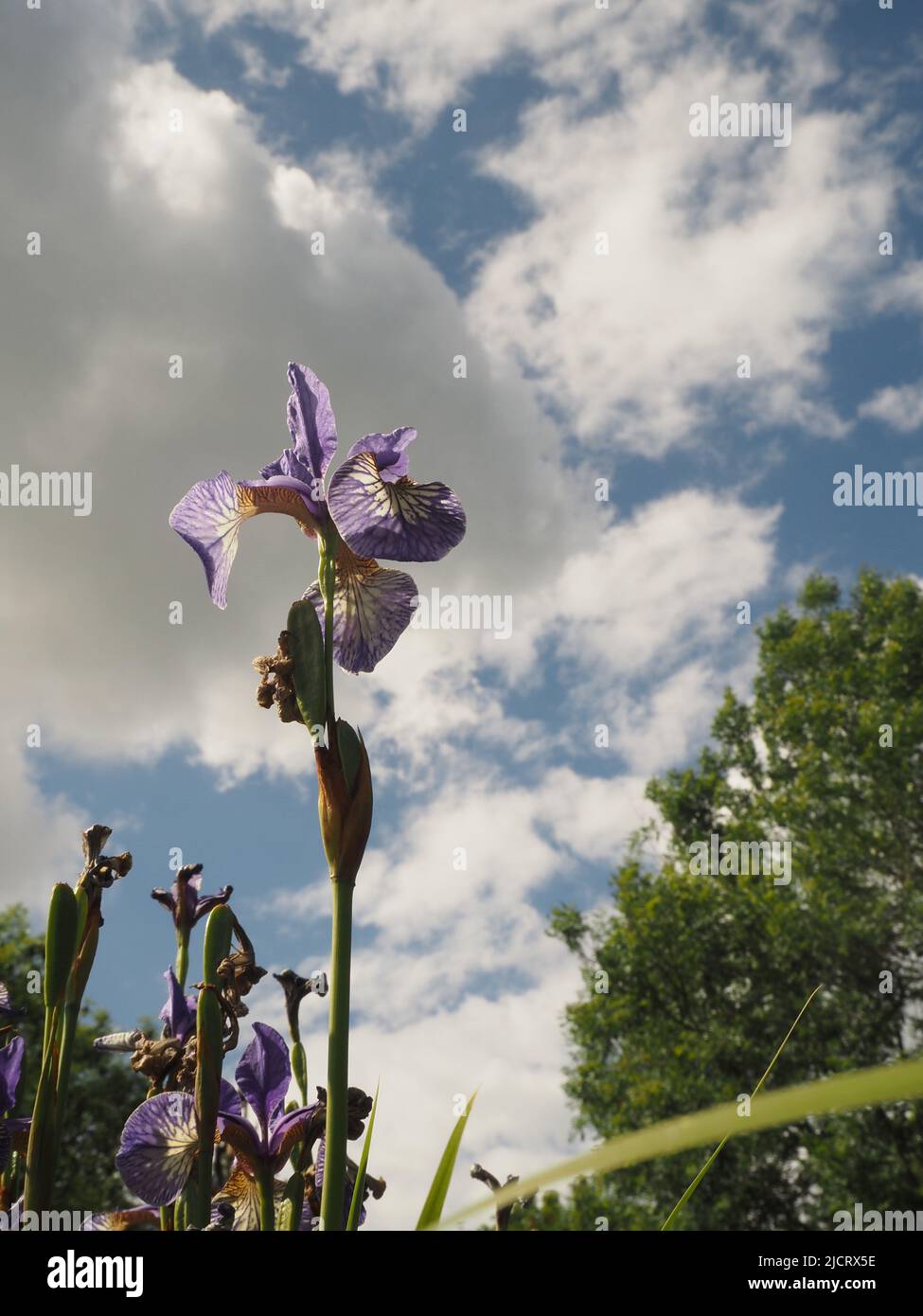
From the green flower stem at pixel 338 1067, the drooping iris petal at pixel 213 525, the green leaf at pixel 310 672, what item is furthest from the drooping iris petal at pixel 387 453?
the green flower stem at pixel 338 1067

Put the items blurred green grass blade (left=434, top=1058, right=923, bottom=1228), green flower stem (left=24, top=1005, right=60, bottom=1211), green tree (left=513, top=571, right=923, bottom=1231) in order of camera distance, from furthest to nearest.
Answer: green tree (left=513, top=571, right=923, bottom=1231), green flower stem (left=24, top=1005, right=60, bottom=1211), blurred green grass blade (left=434, top=1058, right=923, bottom=1228)

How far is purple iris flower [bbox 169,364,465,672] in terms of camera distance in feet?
5.53

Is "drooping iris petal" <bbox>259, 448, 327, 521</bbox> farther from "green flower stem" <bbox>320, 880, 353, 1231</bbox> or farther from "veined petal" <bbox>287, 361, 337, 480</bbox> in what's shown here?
"green flower stem" <bbox>320, 880, 353, 1231</bbox>

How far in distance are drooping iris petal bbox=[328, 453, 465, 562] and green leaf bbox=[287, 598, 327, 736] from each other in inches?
12.1

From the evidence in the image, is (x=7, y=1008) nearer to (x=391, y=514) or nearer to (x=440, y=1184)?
(x=440, y=1184)

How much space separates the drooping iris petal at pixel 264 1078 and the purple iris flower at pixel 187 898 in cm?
29

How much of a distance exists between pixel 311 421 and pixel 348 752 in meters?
0.72

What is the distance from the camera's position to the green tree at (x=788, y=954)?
17938 millimetres

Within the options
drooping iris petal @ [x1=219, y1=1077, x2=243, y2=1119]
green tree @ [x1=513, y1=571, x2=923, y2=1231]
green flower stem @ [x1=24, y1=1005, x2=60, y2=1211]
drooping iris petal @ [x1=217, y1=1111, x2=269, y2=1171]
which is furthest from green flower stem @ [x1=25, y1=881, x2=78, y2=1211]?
green tree @ [x1=513, y1=571, x2=923, y2=1231]

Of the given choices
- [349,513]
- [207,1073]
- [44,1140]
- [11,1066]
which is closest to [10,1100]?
[11,1066]

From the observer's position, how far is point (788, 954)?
1919 centimetres
